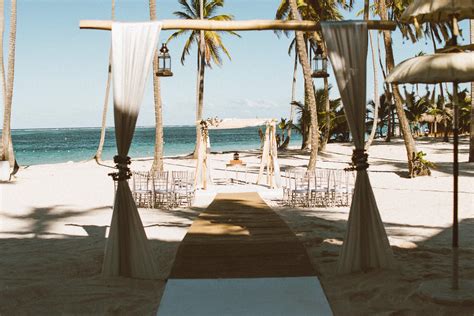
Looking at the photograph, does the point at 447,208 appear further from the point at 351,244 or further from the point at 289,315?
the point at 289,315

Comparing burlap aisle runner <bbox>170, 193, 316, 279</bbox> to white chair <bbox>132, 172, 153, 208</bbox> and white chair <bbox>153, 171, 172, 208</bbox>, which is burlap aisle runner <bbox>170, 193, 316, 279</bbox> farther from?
white chair <bbox>132, 172, 153, 208</bbox>

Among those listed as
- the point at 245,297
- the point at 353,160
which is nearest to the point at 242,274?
the point at 245,297

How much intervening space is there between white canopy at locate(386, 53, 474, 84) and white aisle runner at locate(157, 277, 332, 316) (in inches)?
79.5

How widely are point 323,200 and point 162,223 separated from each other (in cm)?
367

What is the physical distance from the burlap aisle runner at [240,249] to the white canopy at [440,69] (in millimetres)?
2118

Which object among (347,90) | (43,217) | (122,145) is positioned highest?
(347,90)

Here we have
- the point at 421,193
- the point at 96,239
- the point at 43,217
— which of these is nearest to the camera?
the point at 96,239

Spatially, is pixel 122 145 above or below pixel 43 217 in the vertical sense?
above

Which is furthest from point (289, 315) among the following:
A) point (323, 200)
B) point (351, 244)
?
point (323, 200)

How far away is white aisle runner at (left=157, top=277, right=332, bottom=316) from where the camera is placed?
13.8 ft

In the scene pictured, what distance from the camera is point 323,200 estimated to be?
35.4ft

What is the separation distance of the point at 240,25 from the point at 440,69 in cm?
224

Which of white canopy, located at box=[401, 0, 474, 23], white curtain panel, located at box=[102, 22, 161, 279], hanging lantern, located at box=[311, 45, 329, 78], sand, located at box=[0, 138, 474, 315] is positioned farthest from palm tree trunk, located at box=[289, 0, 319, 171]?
white canopy, located at box=[401, 0, 474, 23]

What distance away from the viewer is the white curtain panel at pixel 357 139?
5.29m
